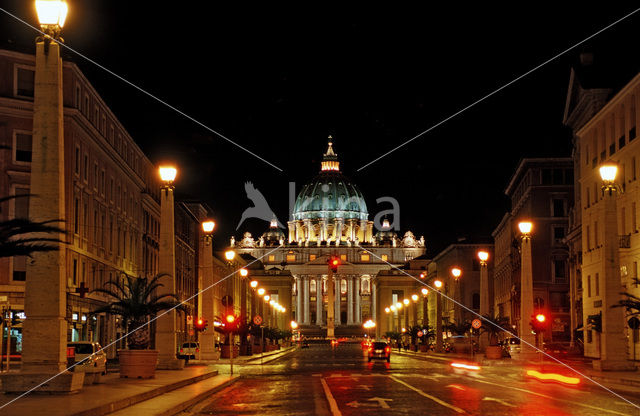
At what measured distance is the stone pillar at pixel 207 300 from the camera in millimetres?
53781

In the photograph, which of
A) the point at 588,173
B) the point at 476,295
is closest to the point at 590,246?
the point at 588,173

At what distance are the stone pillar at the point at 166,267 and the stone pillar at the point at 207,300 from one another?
1281 centimetres

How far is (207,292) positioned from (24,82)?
14.4m

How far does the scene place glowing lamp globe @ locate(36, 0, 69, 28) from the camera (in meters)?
21.0

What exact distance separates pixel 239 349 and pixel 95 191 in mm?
23940

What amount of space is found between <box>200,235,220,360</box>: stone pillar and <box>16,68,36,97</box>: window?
11024 millimetres

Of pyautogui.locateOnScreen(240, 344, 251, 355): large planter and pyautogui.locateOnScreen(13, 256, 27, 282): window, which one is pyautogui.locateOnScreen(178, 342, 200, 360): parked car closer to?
pyautogui.locateOnScreen(240, 344, 251, 355): large planter

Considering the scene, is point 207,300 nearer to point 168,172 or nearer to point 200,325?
point 200,325

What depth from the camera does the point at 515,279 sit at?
10794 centimetres

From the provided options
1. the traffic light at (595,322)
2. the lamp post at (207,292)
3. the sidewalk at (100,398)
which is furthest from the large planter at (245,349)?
the sidewalk at (100,398)

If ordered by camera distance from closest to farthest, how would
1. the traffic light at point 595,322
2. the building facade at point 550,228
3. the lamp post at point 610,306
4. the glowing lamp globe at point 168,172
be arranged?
the glowing lamp globe at point 168,172 → the lamp post at point 610,306 → the traffic light at point 595,322 → the building facade at point 550,228

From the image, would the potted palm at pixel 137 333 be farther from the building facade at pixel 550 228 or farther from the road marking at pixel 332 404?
the building facade at pixel 550 228

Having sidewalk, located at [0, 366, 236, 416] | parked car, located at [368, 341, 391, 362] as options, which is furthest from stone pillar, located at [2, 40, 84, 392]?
parked car, located at [368, 341, 391, 362]

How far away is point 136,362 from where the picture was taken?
109 ft
